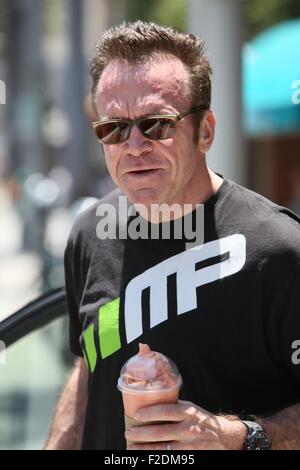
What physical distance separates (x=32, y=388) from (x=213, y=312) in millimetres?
2056

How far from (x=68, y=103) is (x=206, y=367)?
1252 cm

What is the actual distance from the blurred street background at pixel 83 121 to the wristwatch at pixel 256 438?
1104 millimetres

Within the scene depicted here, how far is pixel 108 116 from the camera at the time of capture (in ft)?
6.94

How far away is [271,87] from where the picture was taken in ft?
27.1

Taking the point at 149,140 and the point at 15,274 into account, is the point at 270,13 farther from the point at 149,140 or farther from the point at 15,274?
the point at 149,140

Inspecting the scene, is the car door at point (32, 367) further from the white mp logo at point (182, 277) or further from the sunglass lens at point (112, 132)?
the sunglass lens at point (112, 132)

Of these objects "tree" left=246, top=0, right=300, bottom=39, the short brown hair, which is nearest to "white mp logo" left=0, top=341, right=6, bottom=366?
the short brown hair

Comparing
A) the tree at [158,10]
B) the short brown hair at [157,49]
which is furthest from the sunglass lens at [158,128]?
the tree at [158,10]

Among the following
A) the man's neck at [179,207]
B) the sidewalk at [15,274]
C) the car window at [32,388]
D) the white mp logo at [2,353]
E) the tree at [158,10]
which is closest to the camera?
the man's neck at [179,207]

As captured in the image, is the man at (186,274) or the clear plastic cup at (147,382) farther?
the man at (186,274)

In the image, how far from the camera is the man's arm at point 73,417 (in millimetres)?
2502

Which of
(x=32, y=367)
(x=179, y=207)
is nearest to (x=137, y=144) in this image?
(x=179, y=207)

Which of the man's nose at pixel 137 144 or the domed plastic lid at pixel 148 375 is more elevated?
the man's nose at pixel 137 144
